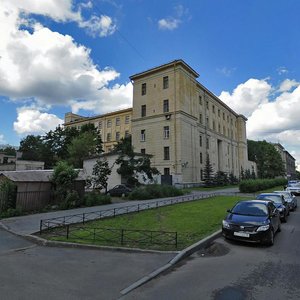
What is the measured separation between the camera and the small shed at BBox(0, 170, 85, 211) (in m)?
19.6

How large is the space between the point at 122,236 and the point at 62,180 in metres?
13.5

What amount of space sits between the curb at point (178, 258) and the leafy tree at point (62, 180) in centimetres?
1403

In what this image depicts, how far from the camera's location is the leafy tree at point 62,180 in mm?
22000

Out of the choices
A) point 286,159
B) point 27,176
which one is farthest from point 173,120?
point 286,159

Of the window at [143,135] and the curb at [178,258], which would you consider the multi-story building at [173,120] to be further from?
the curb at [178,258]

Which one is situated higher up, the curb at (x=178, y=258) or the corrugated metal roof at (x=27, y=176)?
the corrugated metal roof at (x=27, y=176)

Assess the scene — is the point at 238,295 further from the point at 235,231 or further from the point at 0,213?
the point at 0,213

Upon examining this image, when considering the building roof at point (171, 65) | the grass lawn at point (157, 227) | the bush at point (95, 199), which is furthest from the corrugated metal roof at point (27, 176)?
the building roof at point (171, 65)

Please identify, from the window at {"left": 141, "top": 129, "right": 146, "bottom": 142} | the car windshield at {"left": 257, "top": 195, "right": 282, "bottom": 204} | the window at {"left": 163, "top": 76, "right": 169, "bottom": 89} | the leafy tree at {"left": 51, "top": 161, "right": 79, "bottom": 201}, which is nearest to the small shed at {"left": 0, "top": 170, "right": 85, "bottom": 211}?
the leafy tree at {"left": 51, "top": 161, "right": 79, "bottom": 201}

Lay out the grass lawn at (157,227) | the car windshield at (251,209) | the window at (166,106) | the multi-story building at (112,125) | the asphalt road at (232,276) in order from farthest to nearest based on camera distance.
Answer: the multi-story building at (112,125), the window at (166,106), the car windshield at (251,209), the grass lawn at (157,227), the asphalt road at (232,276)

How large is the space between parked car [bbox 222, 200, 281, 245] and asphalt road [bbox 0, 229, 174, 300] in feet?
9.90

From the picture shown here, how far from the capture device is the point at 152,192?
30.6 m

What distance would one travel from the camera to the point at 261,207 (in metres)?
11.5

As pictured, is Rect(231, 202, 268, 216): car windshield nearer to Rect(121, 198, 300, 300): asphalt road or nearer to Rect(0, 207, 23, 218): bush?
Rect(121, 198, 300, 300): asphalt road
